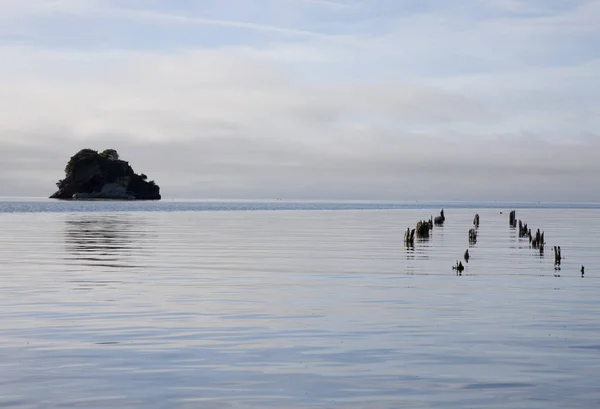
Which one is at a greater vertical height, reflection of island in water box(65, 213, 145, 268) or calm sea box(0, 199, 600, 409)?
reflection of island in water box(65, 213, 145, 268)

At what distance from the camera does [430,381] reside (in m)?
12.7

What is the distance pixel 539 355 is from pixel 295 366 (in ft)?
15.8

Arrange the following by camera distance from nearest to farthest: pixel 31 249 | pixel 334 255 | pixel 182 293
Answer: pixel 182 293
pixel 334 255
pixel 31 249

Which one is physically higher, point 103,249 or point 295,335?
point 103,249

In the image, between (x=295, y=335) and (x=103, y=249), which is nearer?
(x=295, y=335)

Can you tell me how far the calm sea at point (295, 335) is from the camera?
1185 cm

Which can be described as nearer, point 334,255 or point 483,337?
point 483,337

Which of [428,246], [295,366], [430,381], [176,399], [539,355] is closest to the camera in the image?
[176,399]

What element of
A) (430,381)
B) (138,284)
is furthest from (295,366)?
(138,284)

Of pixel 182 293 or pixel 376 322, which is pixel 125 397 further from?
pixel 182 293

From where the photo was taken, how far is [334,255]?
4019 cm

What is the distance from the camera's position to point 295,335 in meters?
16.8

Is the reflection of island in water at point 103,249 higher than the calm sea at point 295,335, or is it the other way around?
the reflection of island in water at point 103,249

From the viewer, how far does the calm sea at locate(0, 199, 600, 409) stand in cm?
1185
